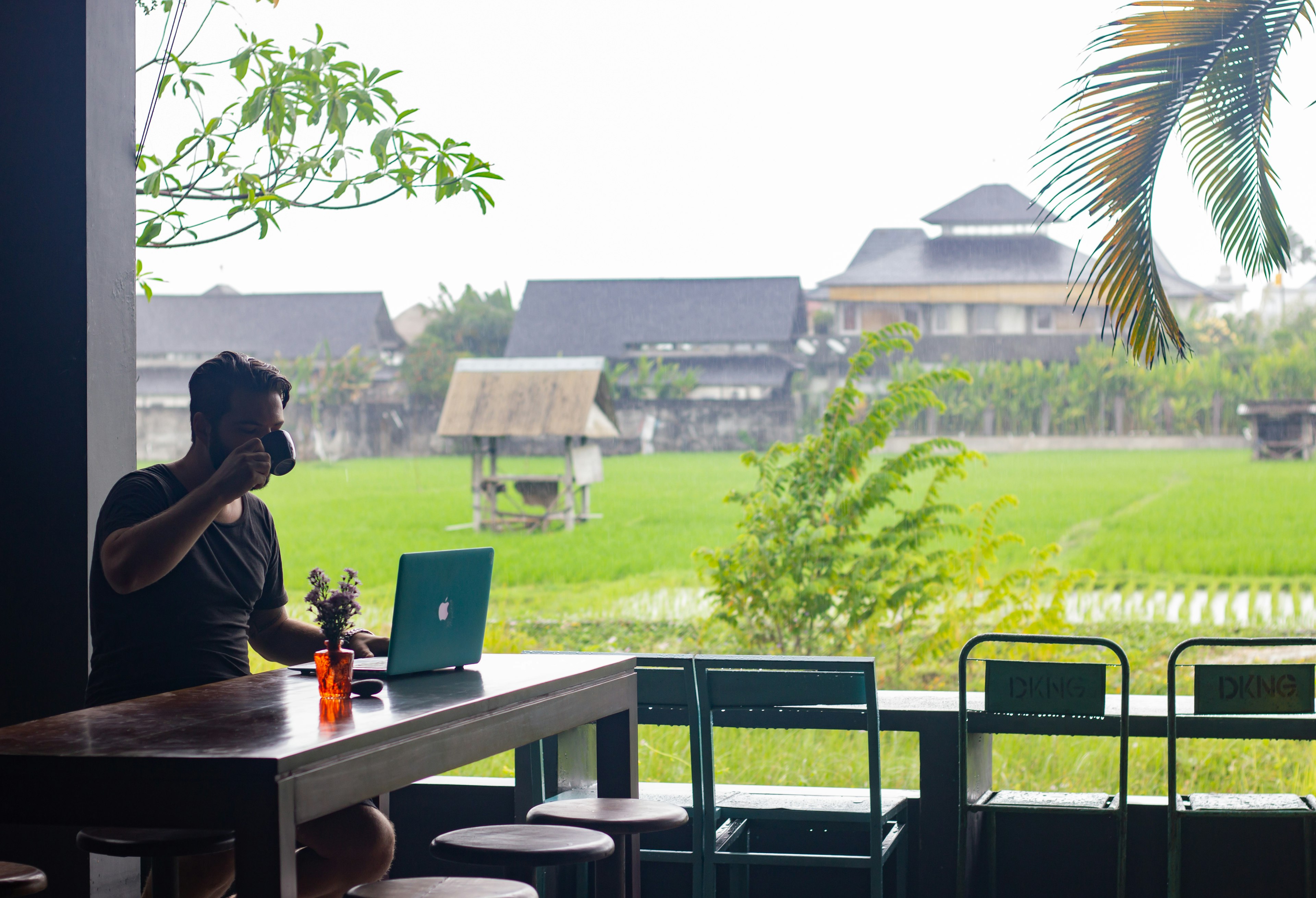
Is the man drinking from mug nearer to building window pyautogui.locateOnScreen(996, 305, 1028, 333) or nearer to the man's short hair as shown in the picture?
the man's short hair

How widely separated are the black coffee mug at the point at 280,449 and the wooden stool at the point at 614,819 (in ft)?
2.37

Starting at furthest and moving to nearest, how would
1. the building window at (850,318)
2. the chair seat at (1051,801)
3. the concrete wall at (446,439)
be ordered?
the building window at (850,318)
the concrete wall at (446,439)
the chair seat at (1051,801)

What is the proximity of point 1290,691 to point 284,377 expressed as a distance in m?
1.96

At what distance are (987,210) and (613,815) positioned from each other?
11311mm

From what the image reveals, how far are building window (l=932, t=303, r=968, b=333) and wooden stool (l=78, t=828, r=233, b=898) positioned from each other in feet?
34.9

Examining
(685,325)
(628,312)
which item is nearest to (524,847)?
(685,325)

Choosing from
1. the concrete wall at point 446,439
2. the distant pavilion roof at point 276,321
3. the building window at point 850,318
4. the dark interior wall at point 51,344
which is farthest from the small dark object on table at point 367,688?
the distant pavilion roof at point 276,321

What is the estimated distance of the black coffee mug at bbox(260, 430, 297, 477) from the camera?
7.22 ft

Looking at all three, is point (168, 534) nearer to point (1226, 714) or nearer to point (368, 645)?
point (368, 645)

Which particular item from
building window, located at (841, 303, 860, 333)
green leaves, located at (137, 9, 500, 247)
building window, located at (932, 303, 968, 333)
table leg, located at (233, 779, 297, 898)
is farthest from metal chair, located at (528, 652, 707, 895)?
building window, located at (841, 303, 860, 333)

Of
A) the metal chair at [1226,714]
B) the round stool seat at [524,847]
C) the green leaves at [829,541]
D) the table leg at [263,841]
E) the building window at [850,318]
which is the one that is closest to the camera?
the table leg at [263,841]

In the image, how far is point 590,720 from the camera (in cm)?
221

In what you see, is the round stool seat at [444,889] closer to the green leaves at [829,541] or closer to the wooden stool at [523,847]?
the wooden stool at [523,847]

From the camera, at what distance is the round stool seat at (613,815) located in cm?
208
